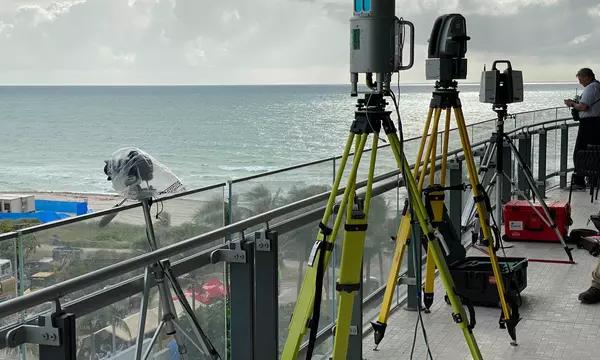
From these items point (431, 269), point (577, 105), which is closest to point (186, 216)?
point (431, 269)

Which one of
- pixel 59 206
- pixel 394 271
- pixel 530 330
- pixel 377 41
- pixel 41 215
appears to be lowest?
pixel 59 206

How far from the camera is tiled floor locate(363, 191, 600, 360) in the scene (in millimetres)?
4163

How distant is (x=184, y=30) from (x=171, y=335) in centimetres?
10287

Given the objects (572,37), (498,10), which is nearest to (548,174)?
(498,10)

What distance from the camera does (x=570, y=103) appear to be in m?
8.66

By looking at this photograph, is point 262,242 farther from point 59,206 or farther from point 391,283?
point 59,206

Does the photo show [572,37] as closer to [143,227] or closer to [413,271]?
[413,271]

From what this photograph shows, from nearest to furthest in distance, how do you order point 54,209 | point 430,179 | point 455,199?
point 430,179, point 455,199, point 54,209

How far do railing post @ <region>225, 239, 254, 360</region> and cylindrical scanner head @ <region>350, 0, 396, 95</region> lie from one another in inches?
27.5

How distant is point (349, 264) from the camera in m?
2.89

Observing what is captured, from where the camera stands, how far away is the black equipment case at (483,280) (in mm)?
4871

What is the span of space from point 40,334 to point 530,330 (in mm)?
3220

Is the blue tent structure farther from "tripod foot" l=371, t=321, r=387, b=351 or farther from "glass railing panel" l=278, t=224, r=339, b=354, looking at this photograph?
"glass railing panel" l=278, t=224, r=339, b=354

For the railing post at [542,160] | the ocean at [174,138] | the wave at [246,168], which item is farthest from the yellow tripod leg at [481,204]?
the wave at [246,168]
